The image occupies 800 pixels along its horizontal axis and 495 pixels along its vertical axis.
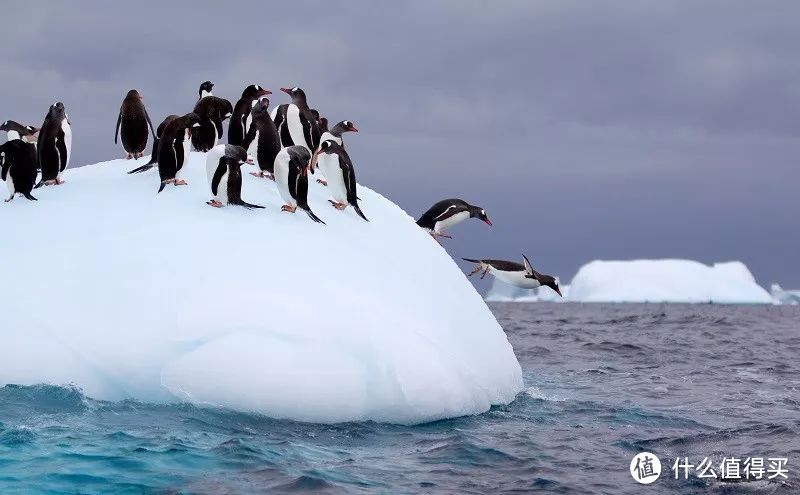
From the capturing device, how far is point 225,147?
964 centimetres

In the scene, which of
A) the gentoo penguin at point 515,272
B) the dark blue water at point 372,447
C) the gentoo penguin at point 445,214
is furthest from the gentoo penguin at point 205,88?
the dark blue water at point 372,447

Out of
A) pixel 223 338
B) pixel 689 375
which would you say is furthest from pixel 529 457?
pixel 689 375

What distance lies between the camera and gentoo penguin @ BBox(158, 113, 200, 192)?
32.8 ft

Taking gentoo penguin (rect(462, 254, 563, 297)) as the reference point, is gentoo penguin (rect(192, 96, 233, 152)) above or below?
above

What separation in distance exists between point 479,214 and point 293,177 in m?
4.67

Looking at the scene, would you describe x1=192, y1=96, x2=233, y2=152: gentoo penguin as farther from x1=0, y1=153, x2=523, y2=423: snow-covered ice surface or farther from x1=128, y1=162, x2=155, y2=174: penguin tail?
x1=0, y1=153, x2=523, y2=423: snow-covered ice surface

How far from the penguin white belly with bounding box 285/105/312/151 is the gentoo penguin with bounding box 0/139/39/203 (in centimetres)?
291

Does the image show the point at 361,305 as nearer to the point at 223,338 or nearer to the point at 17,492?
the point at 223,338

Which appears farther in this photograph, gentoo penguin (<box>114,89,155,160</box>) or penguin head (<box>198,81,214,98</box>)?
penguin head (<box>198,81,214,98</box>)

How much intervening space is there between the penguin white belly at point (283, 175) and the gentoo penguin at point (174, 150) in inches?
43.2

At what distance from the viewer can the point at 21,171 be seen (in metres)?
10.4

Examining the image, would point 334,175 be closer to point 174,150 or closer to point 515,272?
point 174,150

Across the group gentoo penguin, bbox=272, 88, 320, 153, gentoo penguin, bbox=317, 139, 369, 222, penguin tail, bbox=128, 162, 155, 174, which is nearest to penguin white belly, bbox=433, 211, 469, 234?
gentoo penguin, bbox=272, 88, 320, 153

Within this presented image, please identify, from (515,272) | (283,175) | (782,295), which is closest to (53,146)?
(283,175)
